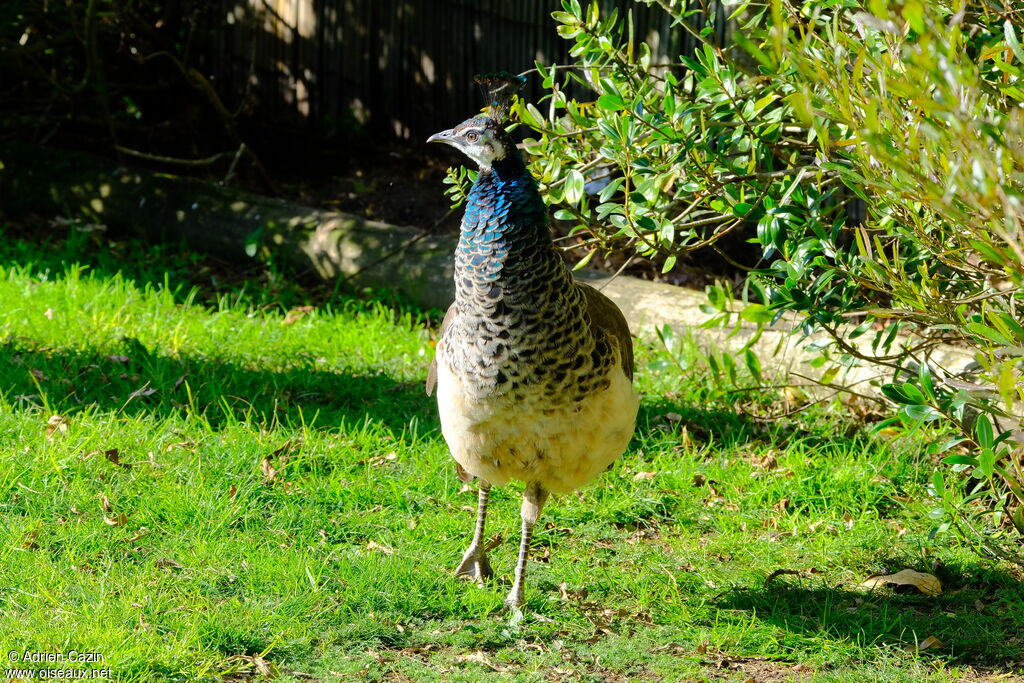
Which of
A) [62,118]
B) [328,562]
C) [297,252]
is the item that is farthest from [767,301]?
[62,118]

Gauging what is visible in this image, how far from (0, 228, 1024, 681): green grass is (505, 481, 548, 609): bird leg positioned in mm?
74

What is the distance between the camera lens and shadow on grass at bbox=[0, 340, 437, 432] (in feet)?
16.5

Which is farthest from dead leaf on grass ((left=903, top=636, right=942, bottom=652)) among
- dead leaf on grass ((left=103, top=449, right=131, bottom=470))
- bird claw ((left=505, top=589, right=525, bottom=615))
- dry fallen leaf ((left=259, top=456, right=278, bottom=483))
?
dead leaf on grass ((left=103, top=449, right=131, bottom=470))

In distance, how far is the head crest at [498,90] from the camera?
383 centimetres

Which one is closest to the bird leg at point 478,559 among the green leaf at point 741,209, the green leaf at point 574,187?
the green leaf at point 574,187

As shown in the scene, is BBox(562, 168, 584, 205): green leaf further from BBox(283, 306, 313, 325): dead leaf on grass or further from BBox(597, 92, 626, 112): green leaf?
BBox(283, 306, 313, 325): dead leaf on grass

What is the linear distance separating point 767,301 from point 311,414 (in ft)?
7.35

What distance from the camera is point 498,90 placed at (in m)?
3.83

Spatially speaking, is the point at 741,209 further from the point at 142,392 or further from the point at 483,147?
the point at 142,392

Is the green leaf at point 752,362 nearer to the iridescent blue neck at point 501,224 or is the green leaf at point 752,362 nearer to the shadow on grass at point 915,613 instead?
the shadow on grass at point 915,613

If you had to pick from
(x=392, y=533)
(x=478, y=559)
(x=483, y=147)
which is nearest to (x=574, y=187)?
(x=483, y=147)

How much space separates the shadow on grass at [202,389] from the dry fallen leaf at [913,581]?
7.04 ft

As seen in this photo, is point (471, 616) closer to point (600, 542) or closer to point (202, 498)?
point (600, 542)

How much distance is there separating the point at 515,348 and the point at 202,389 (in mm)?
2327
